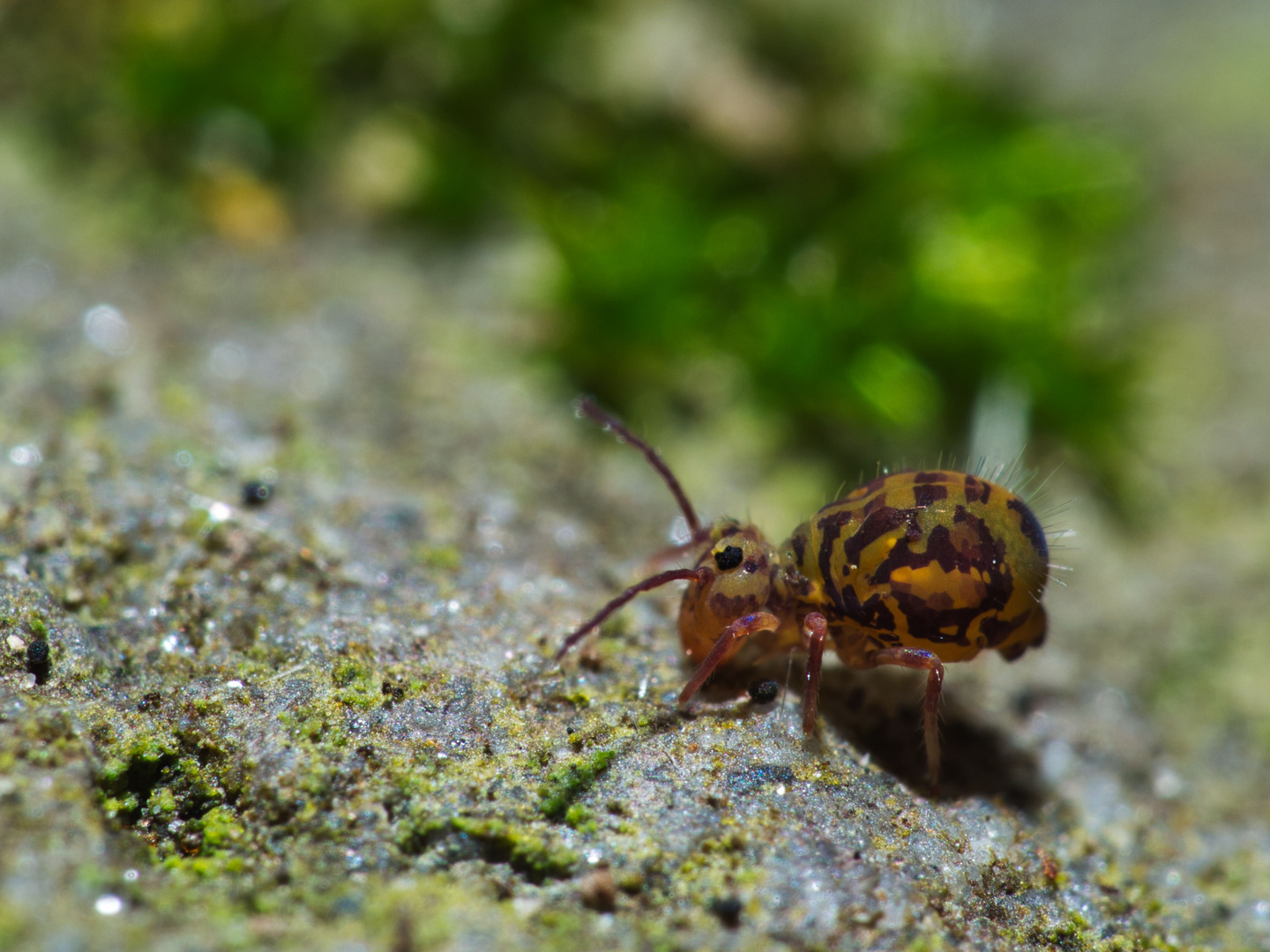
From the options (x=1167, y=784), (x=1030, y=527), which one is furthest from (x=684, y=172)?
(x=1167, y=784)

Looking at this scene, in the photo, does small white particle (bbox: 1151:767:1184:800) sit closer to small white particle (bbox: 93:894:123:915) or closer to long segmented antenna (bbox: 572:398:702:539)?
long segmented antenna (bbox: 572:398:702:539)

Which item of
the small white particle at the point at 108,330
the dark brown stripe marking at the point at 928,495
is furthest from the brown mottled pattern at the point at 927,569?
the small white particle at the point at 108,330

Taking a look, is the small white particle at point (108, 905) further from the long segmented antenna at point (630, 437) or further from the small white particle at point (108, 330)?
the small white particle at point (108, 330)

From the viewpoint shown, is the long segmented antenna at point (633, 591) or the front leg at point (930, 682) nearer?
the long segmented antenna at point (633, 591)

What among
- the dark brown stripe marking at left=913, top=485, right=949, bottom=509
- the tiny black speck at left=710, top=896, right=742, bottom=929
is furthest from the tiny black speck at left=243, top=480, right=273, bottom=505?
the dark brown stripe marking at left=913, top=485, right=949, bottom=509

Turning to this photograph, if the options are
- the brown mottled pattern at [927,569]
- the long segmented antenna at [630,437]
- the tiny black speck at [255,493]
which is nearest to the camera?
the brown mottled pattern at [927,569]

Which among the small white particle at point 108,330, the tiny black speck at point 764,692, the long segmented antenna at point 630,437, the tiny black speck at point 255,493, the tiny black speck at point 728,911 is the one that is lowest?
the tiny black speck at point 728,911
